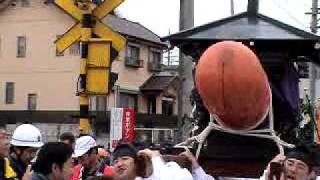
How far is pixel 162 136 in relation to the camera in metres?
29.1

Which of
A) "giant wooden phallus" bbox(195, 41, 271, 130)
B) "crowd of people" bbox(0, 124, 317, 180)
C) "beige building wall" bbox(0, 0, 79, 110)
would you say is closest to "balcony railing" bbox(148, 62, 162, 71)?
"beige building wall" bbox(0, 0, 79, 110)

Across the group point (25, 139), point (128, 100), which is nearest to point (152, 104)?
point (128, 100)

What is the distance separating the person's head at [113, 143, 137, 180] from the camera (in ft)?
13.4

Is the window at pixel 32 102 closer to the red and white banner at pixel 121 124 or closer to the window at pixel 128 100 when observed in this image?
the window at pixel 128 100

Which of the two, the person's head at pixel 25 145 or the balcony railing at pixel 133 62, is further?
the balcony railing at pixel 133 62

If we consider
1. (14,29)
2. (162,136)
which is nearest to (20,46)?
Answer: (14,29)

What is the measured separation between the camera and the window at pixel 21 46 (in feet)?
140

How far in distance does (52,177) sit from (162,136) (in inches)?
976

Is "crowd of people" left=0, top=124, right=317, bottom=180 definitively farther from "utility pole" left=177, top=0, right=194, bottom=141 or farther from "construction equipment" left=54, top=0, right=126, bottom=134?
"utility pole" left=177, top=0, right=194, bottom=141

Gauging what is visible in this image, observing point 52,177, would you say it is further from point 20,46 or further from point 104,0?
point 20,46

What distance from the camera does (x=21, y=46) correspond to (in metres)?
43.1

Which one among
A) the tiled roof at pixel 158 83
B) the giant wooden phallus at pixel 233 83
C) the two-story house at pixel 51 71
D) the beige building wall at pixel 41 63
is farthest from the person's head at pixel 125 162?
the tiled roof at pixel 158 83

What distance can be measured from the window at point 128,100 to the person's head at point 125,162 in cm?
3748

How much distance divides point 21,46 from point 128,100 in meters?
7.27
